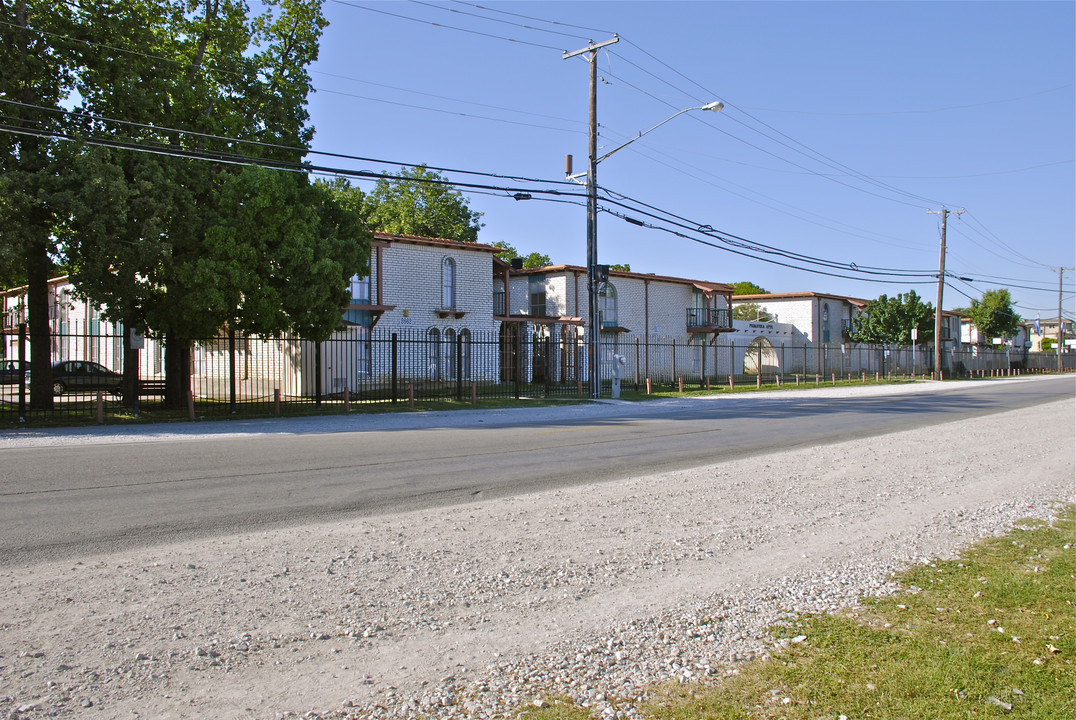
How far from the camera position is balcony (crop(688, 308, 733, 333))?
47.3m

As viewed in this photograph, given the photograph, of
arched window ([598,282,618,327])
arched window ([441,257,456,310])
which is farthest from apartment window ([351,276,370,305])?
arched window ([598,282,618,327])

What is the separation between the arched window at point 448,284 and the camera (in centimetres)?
3350

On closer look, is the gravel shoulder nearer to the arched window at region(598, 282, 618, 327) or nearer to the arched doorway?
the arched window at region(598, 282, 618, 327)

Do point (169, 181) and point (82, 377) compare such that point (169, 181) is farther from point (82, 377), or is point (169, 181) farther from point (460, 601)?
point (460, 601)

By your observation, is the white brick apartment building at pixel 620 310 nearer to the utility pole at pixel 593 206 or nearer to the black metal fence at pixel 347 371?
the black metal fence at pixel 347 371

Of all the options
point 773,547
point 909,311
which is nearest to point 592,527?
point 773,547

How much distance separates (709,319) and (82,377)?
111 feet

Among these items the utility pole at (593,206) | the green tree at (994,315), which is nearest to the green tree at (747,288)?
the green tree at (994,315)

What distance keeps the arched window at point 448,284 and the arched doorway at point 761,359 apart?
86.1 feet

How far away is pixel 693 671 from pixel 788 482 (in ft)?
20.2

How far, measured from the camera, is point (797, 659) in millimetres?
4195

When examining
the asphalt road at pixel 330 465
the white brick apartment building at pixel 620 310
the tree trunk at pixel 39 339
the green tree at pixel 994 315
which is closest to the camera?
the asphalt road at pixel 330 465

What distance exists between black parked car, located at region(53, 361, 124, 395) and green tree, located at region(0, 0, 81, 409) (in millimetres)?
8378

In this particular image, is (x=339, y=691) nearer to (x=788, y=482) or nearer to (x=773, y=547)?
(x=773, y=547)
